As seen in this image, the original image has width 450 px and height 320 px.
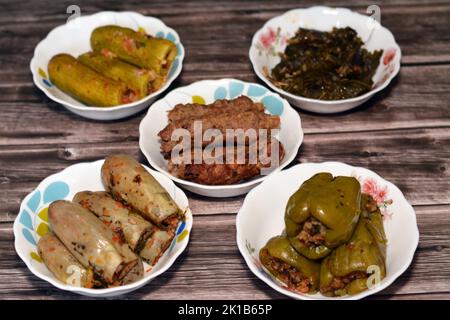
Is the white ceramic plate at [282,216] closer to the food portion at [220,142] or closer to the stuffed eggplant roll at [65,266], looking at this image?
the food portion at [220,142]

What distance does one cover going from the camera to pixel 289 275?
2.72m

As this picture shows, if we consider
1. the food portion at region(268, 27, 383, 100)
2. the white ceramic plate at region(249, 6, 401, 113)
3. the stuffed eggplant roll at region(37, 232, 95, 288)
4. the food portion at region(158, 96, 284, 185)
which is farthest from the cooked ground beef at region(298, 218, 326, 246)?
the food portion at region(268, 27, 383, 100)

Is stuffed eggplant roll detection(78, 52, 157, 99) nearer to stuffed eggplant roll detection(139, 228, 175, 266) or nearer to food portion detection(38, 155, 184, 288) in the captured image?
food portion detection(38, 155, 184, 288)

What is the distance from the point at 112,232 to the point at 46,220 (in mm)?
435

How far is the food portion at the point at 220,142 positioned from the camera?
3.12 meters

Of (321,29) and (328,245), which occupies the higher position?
(321,29)

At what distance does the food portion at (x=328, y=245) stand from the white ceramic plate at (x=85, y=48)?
54.3 inches

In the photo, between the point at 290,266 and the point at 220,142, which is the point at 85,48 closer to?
the point at 220,142

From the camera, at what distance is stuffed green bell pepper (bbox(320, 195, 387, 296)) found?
8.43 feet

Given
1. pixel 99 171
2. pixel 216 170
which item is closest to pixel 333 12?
pixel 216 170

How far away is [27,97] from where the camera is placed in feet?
13.1

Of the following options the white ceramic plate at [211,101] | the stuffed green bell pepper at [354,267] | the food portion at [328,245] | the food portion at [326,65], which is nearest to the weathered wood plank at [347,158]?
the white ceramic plate at [211,101]

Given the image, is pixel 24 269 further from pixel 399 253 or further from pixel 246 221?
pixel 399 253

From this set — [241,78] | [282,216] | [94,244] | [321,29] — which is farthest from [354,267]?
[321,29]
